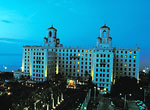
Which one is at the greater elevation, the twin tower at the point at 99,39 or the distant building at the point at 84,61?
the twin tower at the point at 99,39

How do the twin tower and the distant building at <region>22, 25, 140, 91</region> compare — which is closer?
the distant building at <region>22, 25, 140, 91</region>

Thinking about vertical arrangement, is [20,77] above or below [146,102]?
above

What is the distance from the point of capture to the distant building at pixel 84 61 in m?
47.9

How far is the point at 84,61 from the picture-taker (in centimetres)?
5922

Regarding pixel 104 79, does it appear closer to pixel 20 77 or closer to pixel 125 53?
pixel 125 53

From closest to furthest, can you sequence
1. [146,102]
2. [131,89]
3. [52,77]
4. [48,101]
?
[48,101] → [146,102] → [131,89] → [52,77]

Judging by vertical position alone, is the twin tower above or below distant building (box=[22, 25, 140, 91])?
above

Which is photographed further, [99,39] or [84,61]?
[84,61]

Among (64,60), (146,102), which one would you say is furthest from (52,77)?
(146,102)

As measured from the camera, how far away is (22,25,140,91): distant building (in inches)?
1885

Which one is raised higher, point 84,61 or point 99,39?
point 99,39

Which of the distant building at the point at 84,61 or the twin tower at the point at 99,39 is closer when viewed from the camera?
the distant building at the point at 84,61

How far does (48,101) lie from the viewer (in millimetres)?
29438

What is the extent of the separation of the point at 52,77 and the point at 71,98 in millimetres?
24608
